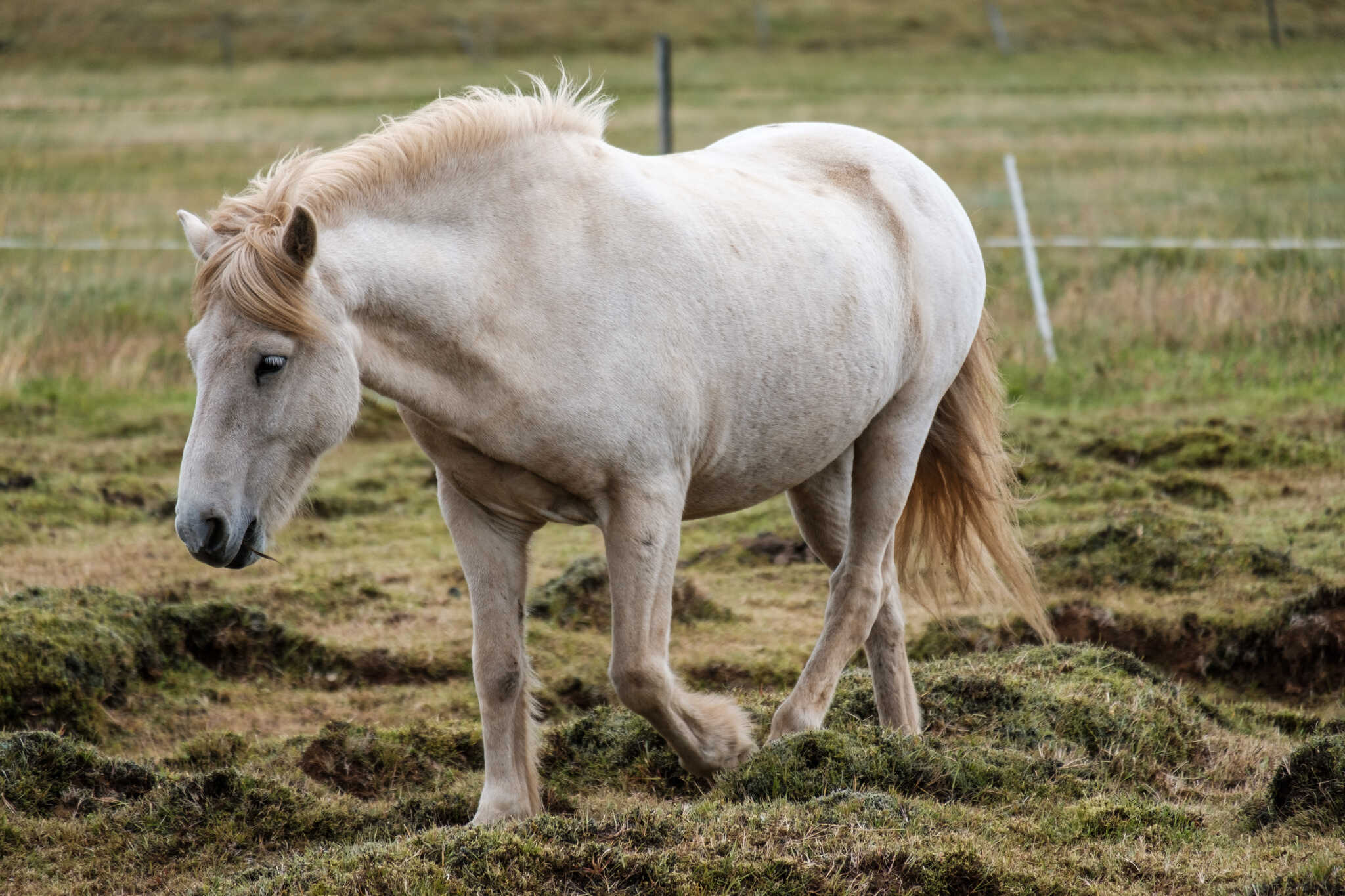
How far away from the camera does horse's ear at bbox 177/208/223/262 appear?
10.1 ft

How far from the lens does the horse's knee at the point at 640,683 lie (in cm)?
347

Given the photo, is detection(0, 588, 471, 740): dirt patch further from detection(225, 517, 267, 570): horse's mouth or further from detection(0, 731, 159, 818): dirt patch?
detection(225, 517, 267, 570): horse's mouth

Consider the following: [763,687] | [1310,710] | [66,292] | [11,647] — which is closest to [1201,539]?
[1310,710]

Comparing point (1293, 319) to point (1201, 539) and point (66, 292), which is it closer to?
Result: point (1201, 539)

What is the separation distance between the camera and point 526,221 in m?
3.36

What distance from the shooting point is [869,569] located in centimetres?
420

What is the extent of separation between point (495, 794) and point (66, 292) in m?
8.64

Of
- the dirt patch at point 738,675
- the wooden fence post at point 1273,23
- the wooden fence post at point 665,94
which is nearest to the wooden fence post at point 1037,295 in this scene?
the wooden fence post at point 665,94

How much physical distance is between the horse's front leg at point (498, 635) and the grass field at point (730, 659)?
24 centimetres

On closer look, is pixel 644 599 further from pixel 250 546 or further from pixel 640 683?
pixel 250 546

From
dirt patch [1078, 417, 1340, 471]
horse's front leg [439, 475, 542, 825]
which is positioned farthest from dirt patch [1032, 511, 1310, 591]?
horse's front leg [439, 475, 542, 825]

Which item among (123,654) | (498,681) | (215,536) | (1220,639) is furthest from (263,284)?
(1220,639)

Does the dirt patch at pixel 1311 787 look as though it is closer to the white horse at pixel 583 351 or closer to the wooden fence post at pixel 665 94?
the white horse at pixel 583 351

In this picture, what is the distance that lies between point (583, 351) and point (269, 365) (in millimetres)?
763
